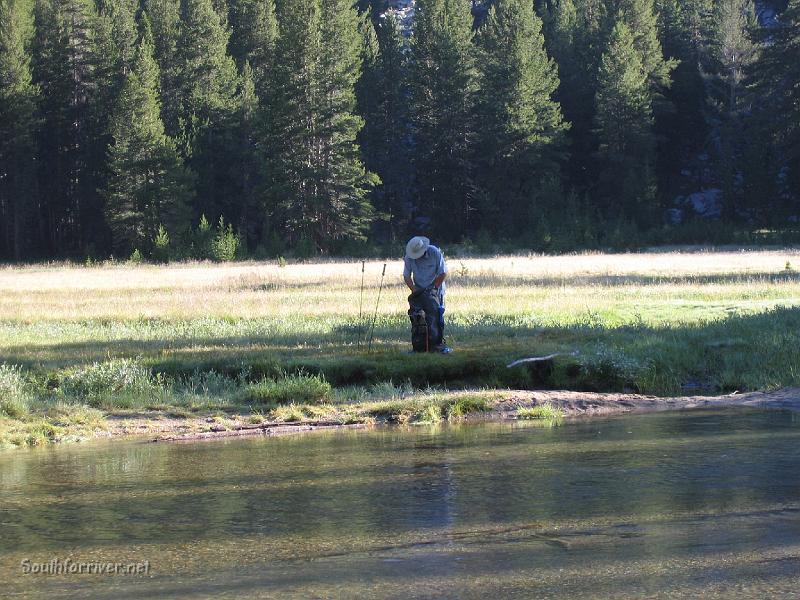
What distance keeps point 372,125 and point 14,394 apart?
7309cm

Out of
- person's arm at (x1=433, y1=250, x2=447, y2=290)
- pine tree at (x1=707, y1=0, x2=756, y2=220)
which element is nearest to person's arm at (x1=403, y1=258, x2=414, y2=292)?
person's arm at (x1=433, y1=250, x2=447, y2=290)

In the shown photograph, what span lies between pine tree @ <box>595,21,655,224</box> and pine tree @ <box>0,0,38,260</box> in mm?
42658

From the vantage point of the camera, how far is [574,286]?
106 ft

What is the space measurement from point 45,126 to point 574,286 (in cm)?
6028

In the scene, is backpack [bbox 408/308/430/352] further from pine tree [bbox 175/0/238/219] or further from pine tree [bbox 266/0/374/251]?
pine tree [bbox 175/0/238/219]

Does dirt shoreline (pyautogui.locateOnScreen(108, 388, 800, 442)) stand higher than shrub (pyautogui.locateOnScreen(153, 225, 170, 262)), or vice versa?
shrub (pyautogui.locateOnScreen(153, 225, 170, 262))

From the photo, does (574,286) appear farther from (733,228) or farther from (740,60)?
(740,60)

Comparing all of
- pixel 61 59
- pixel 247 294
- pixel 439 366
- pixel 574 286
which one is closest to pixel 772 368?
pixel 439 366

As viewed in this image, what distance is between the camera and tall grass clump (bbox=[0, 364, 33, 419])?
47.0 ft

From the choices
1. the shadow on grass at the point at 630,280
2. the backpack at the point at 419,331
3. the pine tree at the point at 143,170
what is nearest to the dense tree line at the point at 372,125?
the pine tree at the point at 143,170

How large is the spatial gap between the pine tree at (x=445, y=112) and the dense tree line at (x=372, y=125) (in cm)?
17

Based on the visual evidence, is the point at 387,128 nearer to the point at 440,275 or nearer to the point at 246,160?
the point at 246,160

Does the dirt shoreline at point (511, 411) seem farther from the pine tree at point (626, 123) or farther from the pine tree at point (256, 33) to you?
the pine tree at point (256, 33)

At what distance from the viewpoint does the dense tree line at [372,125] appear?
234 feet
